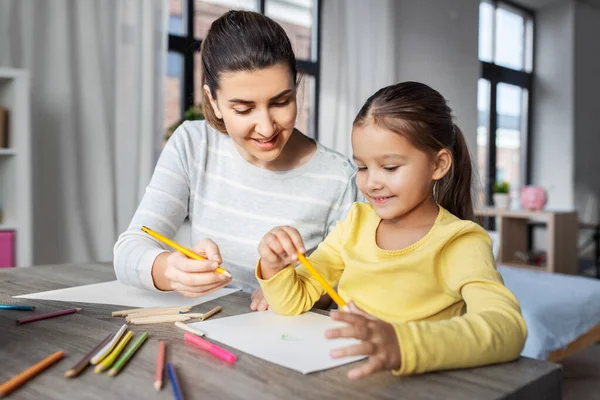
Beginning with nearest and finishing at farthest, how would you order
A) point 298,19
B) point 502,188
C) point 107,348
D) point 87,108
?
point 107,348 → point 87,108 → point 298,19 → point 502,188

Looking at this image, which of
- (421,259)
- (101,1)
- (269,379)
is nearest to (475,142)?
(101,1)

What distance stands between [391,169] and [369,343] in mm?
388

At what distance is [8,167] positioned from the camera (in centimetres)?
236

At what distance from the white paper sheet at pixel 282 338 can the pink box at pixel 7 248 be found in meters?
1.78

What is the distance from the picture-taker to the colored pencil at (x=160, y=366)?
559 millimetres

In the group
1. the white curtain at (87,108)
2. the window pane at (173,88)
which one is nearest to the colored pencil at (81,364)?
the white curtain at (87,108)

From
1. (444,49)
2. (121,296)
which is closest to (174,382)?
(121,296)

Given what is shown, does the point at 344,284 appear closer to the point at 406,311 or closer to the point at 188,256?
the point at 406,311

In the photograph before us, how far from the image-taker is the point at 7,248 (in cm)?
228

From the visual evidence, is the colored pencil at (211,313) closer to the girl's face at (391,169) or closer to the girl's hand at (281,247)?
the girl's hand at (281,247)

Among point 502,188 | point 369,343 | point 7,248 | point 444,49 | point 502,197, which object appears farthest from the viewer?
point 444,49

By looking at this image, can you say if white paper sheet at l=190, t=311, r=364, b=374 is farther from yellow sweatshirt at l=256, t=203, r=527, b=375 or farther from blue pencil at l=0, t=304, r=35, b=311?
blue pencil at l=0, t=304, r=35, b=311

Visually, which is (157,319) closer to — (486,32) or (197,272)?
(197,272)

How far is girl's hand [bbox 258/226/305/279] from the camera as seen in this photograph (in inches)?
32.9
